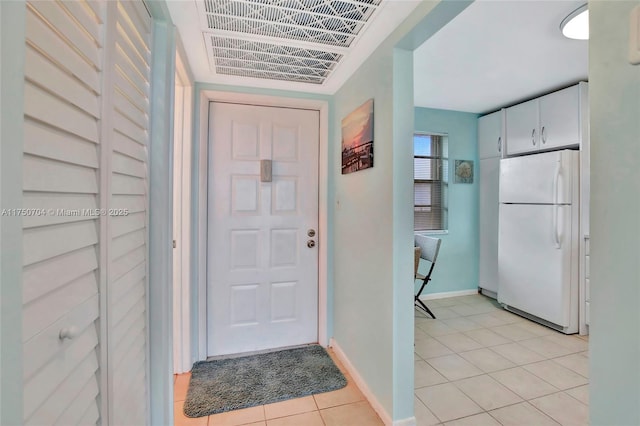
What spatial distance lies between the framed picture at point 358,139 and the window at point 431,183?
1.77 meters

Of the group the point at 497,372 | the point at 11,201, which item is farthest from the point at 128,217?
the point at 497,372

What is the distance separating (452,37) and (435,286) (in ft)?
9.14

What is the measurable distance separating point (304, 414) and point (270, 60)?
7.23 ft

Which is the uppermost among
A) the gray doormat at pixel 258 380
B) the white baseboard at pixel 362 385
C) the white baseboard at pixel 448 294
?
the white baseboard at pixel 448 294

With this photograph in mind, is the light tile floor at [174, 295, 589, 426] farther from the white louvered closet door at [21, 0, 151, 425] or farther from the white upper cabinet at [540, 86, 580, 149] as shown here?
the white upper cabinet at [540, 86, 580, 149]

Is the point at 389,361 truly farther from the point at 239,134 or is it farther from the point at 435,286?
the point at 435,286

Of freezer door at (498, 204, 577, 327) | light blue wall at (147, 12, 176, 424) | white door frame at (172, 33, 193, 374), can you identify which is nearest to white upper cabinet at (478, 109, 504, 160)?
freezer door at (498, 204, 577, 327)

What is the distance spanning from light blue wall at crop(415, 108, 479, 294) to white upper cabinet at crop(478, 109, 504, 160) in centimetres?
7

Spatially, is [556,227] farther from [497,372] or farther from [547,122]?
[497,372]

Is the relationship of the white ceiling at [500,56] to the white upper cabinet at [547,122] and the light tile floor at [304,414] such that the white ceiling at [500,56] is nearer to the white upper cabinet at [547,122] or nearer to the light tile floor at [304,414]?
the white upper cabinet at [547,122]

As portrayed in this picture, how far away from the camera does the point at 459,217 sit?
3.75 metres

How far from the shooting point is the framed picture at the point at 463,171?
372 cm

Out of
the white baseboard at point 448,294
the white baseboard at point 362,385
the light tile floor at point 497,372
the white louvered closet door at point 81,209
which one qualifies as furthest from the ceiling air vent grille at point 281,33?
the white baseboard at point 448,294

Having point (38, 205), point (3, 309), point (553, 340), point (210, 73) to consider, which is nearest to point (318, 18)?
point (210, 73)
